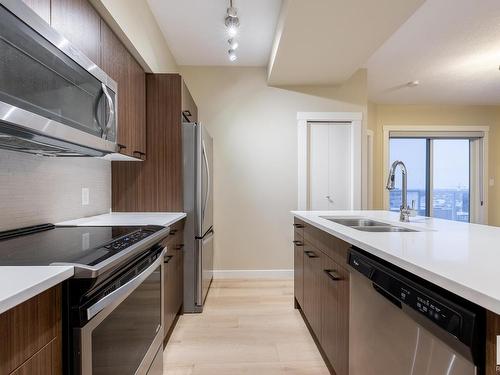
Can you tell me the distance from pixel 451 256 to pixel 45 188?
1893mm

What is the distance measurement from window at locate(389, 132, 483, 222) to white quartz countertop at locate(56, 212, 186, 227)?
15.2 ft

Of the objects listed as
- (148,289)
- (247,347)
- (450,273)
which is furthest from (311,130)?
(450,273)

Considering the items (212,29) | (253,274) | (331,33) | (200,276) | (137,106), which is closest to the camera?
(137,106)

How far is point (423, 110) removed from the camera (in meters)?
5.24

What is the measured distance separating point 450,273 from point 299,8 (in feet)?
6.49

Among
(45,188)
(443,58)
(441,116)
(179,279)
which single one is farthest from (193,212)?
(441,116)

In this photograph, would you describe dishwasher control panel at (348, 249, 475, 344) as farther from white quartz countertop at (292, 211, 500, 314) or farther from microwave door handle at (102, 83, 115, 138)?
microwave door handle at (102, 83, 115, 138)

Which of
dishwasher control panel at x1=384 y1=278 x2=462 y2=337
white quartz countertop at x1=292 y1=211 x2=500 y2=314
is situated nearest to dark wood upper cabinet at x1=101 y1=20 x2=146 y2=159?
white quartz countertop at x1=292 y1=211 x2=500 y2=314

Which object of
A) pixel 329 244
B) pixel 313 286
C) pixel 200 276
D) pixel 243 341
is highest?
pixel 329 244

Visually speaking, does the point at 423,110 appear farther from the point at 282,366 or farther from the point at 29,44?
the point at 29,44

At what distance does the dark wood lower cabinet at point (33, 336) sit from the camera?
609 millimetres

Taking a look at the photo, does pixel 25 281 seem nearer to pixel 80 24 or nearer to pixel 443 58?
pixel 80 24

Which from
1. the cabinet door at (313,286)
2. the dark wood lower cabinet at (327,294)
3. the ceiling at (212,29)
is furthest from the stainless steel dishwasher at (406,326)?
the ceiling at (212,29)

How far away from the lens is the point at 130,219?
2055mm
